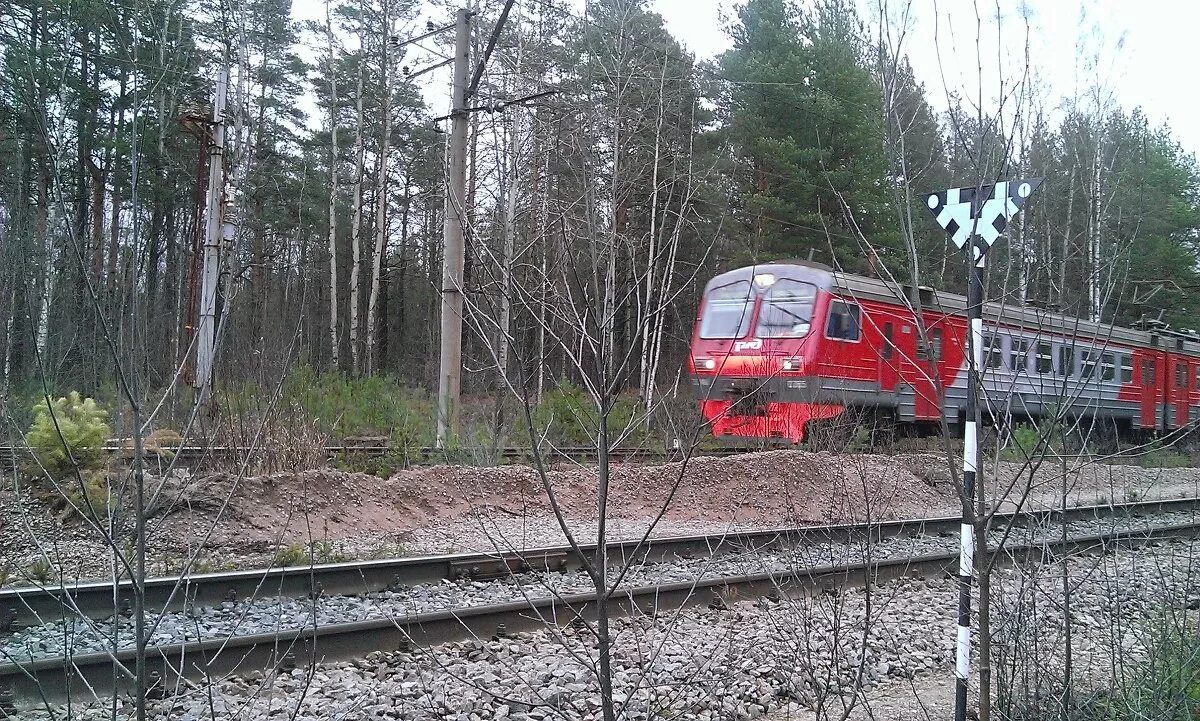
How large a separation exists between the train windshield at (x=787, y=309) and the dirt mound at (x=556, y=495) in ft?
7.36

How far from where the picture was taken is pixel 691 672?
4.42 metres

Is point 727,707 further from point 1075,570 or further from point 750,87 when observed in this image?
point 750,87

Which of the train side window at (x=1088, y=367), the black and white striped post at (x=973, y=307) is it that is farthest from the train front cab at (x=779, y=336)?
the black and white striped post at (x=973, y=307)

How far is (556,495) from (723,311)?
5.53 m

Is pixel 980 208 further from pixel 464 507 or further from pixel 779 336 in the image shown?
pixel 779 336

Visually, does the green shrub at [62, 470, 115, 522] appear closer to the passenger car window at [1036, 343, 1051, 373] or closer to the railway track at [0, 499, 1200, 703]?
the railway track at [0, 499, 1200, 703]

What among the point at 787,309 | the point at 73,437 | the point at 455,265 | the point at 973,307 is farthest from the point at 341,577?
the point at 787,309

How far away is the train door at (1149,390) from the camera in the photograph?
1983 cm

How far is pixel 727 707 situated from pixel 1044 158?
132 inches

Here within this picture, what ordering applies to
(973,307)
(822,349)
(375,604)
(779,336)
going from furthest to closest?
(779,336), (822,349), (375,604), (973,307)

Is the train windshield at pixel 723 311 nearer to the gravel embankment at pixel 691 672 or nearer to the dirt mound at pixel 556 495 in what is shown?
the dirt mound at pixel 556 495

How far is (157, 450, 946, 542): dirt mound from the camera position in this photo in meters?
7.96

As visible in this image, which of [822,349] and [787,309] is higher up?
[787,309]

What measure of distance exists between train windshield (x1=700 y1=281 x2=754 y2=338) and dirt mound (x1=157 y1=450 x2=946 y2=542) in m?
2.85
